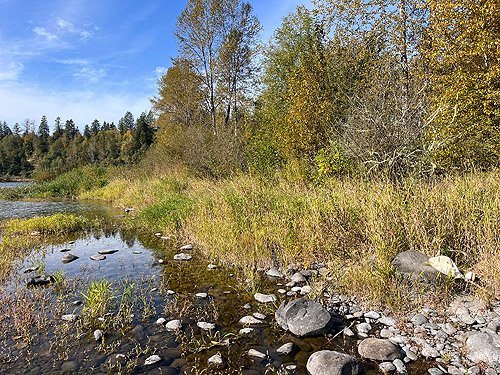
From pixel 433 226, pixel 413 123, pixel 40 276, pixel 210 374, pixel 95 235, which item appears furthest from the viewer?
pixel 95 235

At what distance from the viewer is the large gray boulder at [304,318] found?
4.26 metres

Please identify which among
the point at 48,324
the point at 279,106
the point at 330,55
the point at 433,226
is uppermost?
the point at 330,55

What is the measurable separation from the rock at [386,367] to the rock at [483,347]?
33.1 inches

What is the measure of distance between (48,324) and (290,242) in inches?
177

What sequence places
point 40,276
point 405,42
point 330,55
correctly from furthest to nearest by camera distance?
point 330,55 < point 405,42 < point 40,276

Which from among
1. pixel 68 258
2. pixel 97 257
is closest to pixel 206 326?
pixel 97 257

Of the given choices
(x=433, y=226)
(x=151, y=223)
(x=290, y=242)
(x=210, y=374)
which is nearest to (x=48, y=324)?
(x=210, y=374)

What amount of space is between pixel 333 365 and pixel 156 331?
99.2 inches

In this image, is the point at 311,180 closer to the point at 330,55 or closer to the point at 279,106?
the point at 330,55

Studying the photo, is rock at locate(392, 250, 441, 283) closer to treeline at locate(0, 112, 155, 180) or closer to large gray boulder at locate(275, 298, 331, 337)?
large gray boulder at locate(275, 298, 331, 337)

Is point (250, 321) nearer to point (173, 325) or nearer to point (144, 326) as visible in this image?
point (173, 325)

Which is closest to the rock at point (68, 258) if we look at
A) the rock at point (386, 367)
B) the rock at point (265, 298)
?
the rock at point (265, 298)

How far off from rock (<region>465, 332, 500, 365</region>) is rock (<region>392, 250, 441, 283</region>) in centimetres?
114

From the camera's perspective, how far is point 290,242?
22.3 ft
